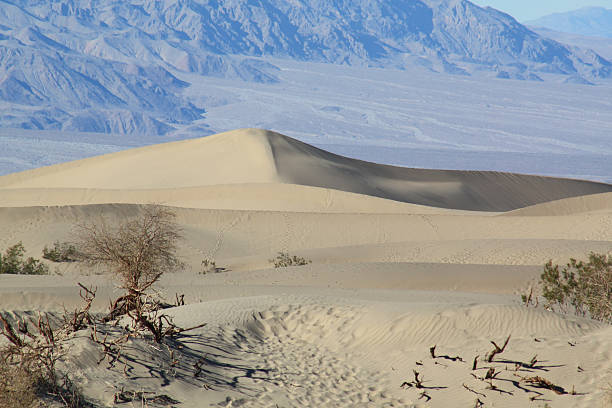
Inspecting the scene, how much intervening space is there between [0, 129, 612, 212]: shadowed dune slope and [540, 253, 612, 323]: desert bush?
1082 inches

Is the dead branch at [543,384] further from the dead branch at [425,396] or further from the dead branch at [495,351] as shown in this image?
the dead branch at [425,396]

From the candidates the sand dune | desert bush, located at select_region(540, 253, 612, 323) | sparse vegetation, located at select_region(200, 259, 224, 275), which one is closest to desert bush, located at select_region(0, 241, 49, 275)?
sparse vegetation, located at select_region(200, 259, 224, 275)

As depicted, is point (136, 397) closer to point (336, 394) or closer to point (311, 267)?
point (336, 394)

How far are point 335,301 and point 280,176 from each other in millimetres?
29896

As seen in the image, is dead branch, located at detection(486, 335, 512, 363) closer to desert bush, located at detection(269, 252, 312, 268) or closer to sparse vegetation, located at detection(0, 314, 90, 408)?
sparse vegetation, located at detection(0, 314, 90, 408)

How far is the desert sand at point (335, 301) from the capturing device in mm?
7957

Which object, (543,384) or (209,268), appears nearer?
(543,384)

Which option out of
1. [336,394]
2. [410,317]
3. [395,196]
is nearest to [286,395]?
[336,394]

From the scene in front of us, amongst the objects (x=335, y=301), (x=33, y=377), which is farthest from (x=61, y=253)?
(x=33, y=377)

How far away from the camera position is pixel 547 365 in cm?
826

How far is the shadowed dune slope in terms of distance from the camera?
4272 cm

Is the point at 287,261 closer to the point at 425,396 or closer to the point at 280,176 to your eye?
the point at 425,396

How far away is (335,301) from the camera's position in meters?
11.7

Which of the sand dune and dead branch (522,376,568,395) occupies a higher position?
the sand dune
